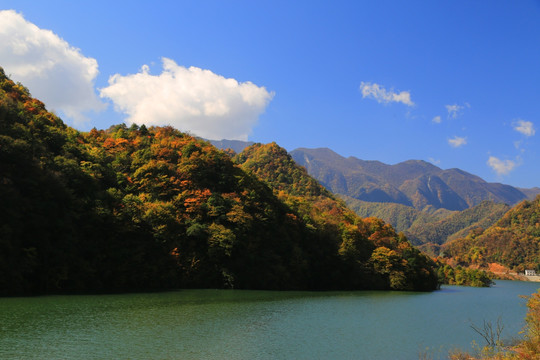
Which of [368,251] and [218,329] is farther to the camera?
[368,251]

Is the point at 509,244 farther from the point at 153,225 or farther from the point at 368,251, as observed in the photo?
the point at 153,225

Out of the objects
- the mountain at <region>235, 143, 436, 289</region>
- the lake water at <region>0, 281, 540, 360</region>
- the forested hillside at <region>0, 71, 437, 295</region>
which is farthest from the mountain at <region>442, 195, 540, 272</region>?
the lake water at <region>0, 281, 540, 360</region>

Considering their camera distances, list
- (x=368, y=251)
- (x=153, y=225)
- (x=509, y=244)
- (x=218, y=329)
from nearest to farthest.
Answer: (x=218, y=329)
(x=153, y=225)
(x=368, y=251)
(x=509, y=244)

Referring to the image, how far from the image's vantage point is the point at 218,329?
2244cm

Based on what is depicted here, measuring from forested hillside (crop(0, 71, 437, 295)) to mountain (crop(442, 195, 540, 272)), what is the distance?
10446 centimetres

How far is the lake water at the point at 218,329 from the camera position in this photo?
57.8 ft

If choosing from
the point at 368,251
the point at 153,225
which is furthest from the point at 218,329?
the point at 368,251

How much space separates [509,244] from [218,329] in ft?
538

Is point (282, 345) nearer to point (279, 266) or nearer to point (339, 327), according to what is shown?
point (339, 327)

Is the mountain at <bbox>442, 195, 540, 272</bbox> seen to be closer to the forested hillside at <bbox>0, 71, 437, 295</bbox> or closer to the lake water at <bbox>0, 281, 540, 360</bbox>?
the forested hillside at <bbox>0, 71, 437, 295</bbox>

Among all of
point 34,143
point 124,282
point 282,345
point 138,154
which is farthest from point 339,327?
point 138,154

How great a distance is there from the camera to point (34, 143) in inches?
1617

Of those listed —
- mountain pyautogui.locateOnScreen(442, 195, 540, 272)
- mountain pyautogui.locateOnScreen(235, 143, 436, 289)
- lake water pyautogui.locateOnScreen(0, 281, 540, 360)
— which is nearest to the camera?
lake water pyautogui.locateOnScreen(0, 281, 540, 360)

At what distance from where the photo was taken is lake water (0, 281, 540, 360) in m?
17.6
